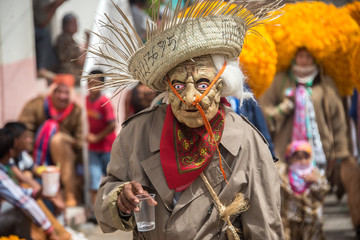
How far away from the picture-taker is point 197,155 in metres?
3.18

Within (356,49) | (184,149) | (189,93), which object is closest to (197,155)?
(184,149)

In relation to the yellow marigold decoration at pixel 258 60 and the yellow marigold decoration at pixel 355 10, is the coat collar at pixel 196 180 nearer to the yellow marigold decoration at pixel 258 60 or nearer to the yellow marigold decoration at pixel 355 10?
the yellow marigold decoration at pixel 258 60

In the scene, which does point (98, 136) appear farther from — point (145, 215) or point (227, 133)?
point (145, 215)

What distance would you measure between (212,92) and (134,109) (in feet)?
13.1

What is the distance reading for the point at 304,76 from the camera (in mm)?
6801

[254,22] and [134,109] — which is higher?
[254,22]

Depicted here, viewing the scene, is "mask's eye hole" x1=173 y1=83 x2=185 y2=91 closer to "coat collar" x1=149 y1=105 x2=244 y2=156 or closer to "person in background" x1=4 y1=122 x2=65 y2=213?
"coat collar" x1=149 y1=105 x2=244 y2=156

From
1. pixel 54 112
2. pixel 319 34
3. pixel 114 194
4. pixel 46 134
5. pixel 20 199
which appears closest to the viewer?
pixel 114 194

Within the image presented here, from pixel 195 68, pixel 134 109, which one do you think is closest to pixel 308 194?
pixel 134 109

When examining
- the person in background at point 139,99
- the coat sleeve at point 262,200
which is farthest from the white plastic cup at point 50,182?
the coat sleeve at point 262,200

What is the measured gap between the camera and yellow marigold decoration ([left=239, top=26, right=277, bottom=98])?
5.04 meters

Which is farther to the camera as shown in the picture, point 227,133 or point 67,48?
point 67,48

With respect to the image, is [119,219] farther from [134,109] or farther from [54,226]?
[134,109]

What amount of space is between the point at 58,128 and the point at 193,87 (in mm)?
4702
